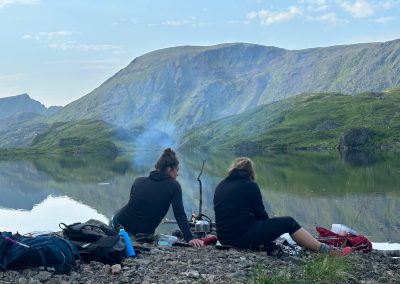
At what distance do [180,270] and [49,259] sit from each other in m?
2.89

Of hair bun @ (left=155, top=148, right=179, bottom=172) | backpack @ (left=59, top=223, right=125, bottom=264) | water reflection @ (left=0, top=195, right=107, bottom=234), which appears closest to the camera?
backpack @ (left=59, top=223, right=125, bottom=264)

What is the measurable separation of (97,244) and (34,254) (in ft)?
4.98

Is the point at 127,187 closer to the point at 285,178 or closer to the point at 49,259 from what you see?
the point at 285,178

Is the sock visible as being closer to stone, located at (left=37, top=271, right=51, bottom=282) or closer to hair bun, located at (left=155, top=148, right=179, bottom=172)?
hair bun, located at (left=155, top=148, right=179, bottom=172)

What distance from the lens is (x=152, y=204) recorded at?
14.9 m

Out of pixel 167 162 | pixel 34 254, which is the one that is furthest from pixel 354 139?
pixel 34 254

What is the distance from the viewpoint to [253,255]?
1288 cm

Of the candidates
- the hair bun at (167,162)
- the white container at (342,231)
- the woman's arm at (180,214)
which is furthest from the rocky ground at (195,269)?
the hair bun at (167,162)

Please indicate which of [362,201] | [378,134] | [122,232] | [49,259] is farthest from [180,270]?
[378,134]

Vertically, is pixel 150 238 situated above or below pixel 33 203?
above

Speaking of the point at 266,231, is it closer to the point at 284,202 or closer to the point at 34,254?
the point at 34,254

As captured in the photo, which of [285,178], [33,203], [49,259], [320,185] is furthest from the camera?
[285,178]

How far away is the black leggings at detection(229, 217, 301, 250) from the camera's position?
1295cm

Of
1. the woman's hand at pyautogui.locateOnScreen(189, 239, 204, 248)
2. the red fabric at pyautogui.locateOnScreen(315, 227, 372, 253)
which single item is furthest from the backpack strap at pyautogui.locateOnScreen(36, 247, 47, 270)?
the red fabric at pyautogui.locateOnScreen(315, 227, 372, 253)
